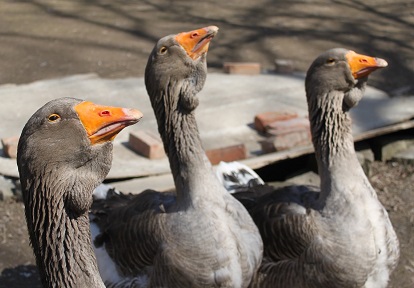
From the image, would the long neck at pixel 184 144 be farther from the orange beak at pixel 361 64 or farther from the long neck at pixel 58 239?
the long neck at pixel 58 239

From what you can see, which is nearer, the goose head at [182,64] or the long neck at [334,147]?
the goose head at [182,64]

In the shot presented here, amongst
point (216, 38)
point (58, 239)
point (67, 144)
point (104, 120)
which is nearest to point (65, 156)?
point (67, 144)

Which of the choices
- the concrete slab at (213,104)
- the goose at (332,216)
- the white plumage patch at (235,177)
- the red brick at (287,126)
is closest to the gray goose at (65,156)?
the goose at (332,216)

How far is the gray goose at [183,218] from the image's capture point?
421 cm

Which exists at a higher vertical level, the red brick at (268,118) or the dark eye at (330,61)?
the dark eye at (330,61)

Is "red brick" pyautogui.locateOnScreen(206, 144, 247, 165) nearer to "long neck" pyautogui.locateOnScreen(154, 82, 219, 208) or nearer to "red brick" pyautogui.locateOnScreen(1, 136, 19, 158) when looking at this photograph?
"red brick" pyautogui.locateOnScreen(1, 136, 19, 158)

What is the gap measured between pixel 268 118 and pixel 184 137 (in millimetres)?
2341

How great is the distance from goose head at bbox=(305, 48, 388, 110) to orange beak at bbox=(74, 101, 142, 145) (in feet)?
7.04

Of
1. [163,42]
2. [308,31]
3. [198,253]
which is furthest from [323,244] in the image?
[308,31]

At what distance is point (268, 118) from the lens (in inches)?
263

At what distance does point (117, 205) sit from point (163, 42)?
1.10 m

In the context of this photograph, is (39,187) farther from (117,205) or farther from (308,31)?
(308,31)

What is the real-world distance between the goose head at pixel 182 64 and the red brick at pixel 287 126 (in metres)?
2.16

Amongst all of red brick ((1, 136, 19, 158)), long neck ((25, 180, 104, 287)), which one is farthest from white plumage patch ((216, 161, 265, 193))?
long neck ((25, 180, 104, 287))
